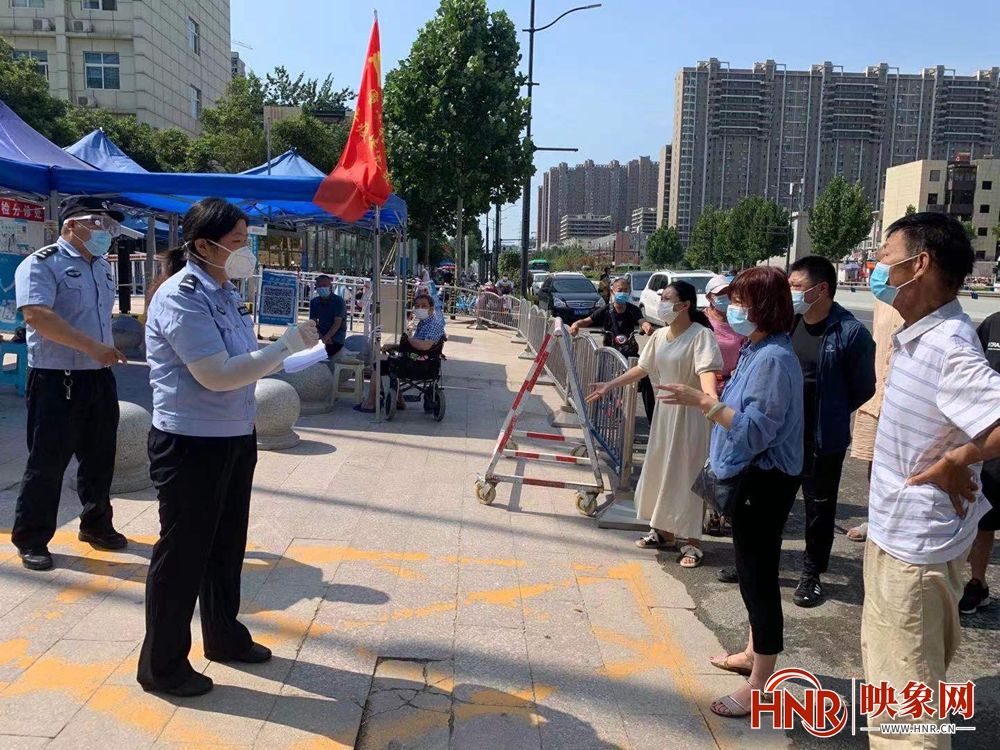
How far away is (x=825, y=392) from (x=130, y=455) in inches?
192

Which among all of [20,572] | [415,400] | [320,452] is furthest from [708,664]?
[415,400]

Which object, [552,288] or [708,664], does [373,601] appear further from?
[552,288]

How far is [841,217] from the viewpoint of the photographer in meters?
55.7

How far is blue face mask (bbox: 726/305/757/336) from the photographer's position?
3234 millimetres

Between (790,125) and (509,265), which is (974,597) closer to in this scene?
(509,265)

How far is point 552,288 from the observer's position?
25.1 metres

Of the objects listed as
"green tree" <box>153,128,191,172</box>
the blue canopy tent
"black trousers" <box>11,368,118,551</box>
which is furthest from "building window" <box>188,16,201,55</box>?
"black trousers" <box>11,368,118,551</box>

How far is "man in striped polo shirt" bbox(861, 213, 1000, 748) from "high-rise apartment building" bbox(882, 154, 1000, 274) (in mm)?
114004

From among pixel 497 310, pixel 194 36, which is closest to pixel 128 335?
pixel 497 310

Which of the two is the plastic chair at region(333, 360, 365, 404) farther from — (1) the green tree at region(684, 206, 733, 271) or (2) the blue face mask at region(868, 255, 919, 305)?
(1) the green tree at region(684, 206, 733, 271)

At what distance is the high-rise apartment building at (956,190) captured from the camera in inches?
4021

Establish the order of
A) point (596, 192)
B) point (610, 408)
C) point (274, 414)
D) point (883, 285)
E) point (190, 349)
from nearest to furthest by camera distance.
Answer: point (883, 285), point (190, 349), point (610, 408), point (274, 414), point (596, 192)

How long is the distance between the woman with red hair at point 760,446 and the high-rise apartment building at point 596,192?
164 m

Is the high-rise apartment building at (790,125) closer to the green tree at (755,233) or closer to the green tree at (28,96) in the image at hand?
the green tree at (755,233)
